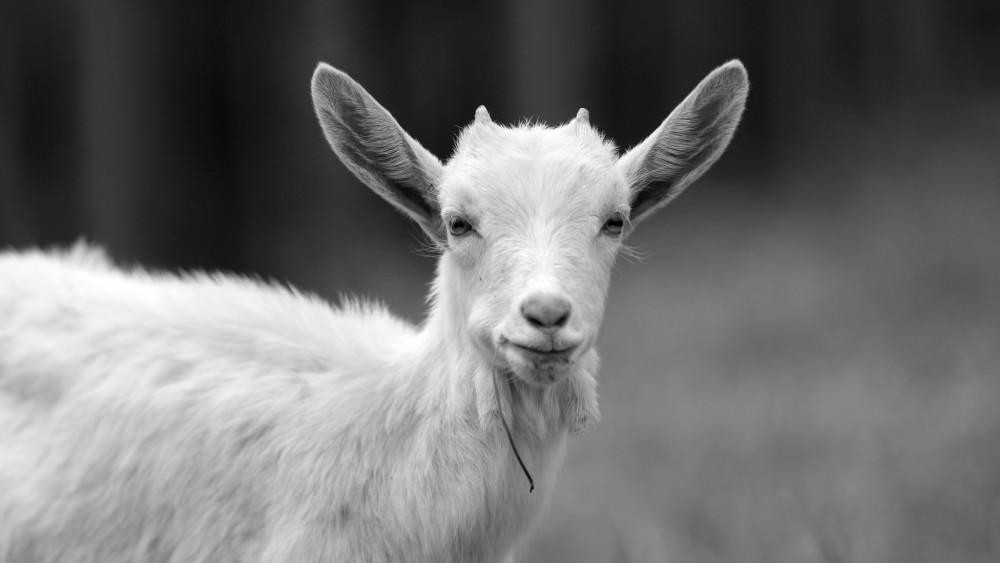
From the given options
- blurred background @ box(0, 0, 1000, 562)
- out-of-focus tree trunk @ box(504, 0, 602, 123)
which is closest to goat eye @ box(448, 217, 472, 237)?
blurred background @ box(0, 0, 1000, 562)

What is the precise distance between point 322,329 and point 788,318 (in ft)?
19.9

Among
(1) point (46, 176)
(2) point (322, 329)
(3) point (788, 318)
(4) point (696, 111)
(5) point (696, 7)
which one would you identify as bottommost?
(1) point (46, 176)

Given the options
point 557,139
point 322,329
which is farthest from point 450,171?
point 322,329

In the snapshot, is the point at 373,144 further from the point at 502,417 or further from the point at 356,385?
the point at 502,417

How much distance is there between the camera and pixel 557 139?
3.59 meters

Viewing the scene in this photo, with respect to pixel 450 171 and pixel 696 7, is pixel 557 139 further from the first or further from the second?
pixel 696 7

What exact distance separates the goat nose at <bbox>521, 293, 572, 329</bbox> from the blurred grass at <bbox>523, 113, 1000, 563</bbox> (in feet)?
6.69

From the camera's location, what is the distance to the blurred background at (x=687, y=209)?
5973 mm

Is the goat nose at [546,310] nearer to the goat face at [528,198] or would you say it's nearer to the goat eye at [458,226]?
the goat face at [528,198]

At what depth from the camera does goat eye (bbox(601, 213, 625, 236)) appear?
350 cm

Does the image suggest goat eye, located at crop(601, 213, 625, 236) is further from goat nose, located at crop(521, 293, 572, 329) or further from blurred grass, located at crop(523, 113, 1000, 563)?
blurred grass, located at crop(523, 113, 1000, 563)

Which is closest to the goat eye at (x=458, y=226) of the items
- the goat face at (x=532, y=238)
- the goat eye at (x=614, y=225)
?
the goat face at (x=532, y=238)

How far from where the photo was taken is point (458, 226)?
346 cm

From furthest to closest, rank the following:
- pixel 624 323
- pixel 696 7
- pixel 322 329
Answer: pixel 696 7 < pixel 624 323 < pixel 322 329
